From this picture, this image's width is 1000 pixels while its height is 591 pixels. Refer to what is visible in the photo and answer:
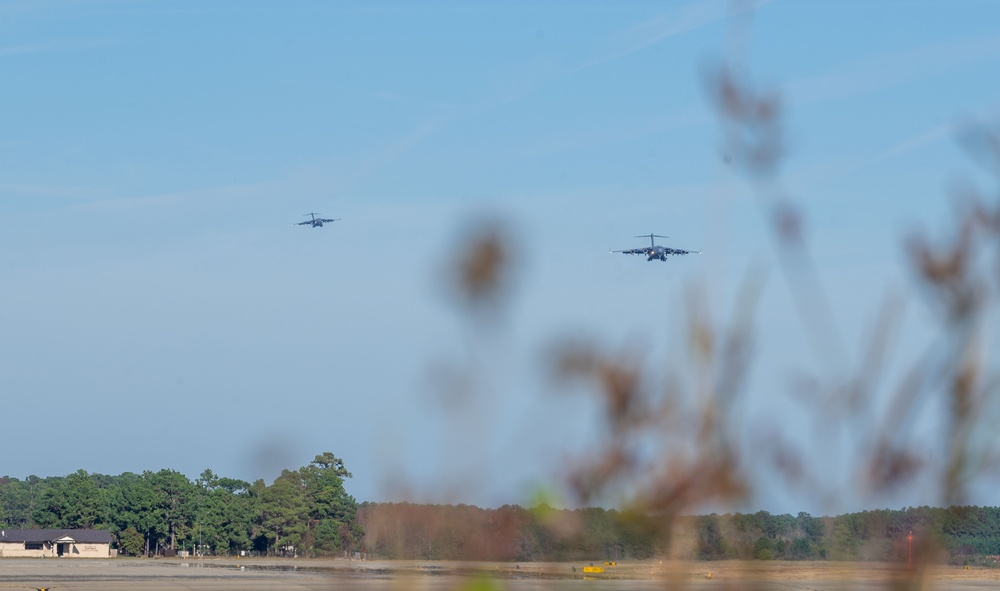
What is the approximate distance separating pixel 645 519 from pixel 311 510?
90.3 metres

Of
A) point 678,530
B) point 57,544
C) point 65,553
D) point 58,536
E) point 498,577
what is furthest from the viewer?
point 58,536

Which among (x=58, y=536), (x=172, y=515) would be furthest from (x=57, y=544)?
(x=172, y=515)

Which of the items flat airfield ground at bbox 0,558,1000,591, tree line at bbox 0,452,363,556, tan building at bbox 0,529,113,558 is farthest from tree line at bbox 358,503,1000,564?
tan building at bbox 0,529,113,558

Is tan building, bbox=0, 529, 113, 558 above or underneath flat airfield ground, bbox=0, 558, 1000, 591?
above

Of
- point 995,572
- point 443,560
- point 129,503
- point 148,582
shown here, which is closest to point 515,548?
point 443,560

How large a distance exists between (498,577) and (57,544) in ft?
437

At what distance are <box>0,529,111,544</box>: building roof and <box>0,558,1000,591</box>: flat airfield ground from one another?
33.4 m

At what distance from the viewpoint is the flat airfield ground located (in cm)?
331

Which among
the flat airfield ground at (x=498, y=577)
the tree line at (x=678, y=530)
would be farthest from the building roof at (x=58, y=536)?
the tree line at (x=678, y=530)

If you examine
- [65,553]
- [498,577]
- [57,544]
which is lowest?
[498,577]

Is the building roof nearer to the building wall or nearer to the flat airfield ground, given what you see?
the building wall

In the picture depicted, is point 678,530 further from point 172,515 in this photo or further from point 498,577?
point 172,515

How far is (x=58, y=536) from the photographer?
417ft

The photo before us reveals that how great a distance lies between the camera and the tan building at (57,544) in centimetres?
12394
